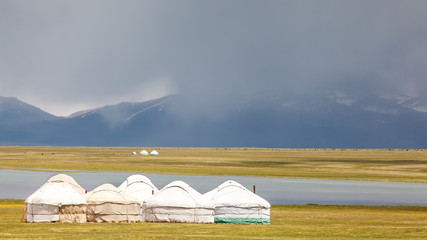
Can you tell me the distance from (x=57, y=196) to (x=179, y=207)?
8285mm

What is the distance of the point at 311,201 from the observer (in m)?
63.3

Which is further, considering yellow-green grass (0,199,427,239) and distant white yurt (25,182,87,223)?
distant white yurt (25,182,87,223)

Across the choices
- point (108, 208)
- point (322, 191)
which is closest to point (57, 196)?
point (108, 208)

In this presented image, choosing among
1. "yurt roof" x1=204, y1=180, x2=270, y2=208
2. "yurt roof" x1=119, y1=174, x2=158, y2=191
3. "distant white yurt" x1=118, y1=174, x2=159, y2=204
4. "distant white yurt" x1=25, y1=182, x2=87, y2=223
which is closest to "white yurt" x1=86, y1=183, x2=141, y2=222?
"distant white yurt" x1=25, y1=182, x2=87, y2=223

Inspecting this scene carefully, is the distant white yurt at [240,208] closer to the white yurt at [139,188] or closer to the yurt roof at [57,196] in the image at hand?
the white yurt at [139,188]

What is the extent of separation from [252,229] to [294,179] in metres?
61.3

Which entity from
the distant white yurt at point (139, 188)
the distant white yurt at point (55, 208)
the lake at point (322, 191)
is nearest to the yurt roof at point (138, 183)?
the distant white yurt at point (139, 188)

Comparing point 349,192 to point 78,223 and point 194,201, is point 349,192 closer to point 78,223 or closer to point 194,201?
point 194,201

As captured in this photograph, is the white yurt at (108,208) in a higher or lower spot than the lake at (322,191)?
lower

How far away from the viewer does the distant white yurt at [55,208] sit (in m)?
41.5

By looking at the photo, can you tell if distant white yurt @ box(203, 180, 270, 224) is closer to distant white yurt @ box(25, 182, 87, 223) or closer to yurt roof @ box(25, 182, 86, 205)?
distant white yurt @ box(25, 182, 87, 223)

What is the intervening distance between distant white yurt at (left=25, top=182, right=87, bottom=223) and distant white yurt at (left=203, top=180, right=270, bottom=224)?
9.42 metres

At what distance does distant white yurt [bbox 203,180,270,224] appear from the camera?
43688 millimetres

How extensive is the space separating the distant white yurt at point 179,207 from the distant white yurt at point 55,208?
16.2 feet
